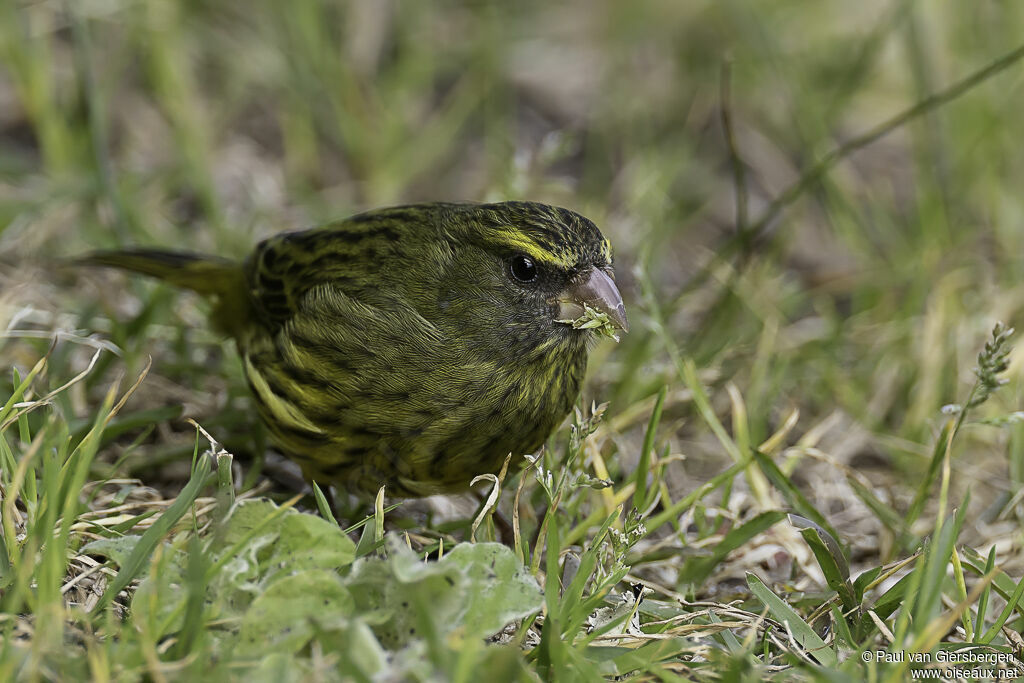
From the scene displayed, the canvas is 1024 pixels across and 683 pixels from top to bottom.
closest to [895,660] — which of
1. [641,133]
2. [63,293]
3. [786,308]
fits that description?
[786,308]

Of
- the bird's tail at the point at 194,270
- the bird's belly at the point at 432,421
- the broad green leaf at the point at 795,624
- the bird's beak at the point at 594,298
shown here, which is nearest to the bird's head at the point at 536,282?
the bird's beak at the point at 594,298

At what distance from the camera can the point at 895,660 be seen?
7.64ft

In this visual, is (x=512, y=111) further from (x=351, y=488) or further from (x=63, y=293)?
(x=351, y=488)

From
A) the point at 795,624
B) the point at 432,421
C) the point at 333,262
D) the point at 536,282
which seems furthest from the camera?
the point at 333,262

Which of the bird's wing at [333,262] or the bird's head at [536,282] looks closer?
the bird's head at [536,282]

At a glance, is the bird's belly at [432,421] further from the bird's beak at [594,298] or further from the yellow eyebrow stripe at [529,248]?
the yellow eyebrow stripe at [529,248]

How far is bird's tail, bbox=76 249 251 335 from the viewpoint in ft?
12.5

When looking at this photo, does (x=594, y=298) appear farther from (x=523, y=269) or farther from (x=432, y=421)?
(x=432, y=421)

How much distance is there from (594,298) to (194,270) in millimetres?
1625

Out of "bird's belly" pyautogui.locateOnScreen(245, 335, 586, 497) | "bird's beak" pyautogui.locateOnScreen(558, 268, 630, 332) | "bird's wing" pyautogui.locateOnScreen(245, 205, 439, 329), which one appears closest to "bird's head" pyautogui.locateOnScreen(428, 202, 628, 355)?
"bird's beak" pyautogui.locateOnScreen(558, 268, 630, 332)

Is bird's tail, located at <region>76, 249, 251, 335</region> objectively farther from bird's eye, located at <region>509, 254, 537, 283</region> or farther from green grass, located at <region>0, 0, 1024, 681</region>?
bird's eye, located at <region>509, 254, 537, 283</region>

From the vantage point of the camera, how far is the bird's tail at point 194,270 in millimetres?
3801

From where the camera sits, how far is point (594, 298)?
292 cm

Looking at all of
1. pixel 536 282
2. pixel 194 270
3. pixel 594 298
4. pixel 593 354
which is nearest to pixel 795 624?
pixel 594 298
